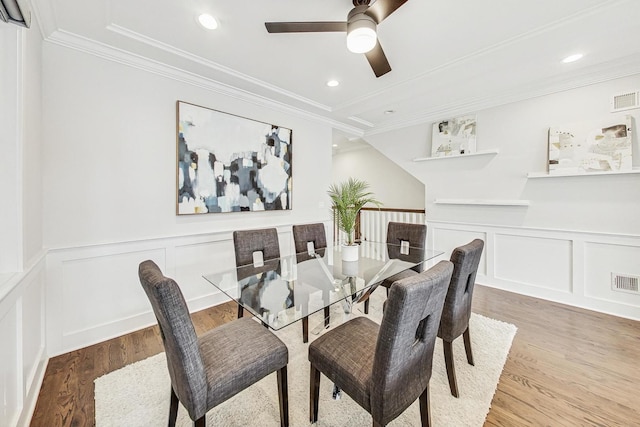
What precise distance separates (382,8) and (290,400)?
2.44 meters

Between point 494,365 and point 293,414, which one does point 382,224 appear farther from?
point 293,414

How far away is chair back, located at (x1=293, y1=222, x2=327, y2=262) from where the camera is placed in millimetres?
2826

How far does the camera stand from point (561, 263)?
119 inches

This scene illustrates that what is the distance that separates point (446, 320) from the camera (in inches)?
64.6

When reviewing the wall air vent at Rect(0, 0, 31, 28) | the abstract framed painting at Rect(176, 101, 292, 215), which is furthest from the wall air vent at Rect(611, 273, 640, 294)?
the wall air vent at Rect(0, 0, 31, 28)

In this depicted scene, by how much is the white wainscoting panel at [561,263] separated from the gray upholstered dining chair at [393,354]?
2.85 m

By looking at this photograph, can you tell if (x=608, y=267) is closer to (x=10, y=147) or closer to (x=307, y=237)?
(x=307, y=237)

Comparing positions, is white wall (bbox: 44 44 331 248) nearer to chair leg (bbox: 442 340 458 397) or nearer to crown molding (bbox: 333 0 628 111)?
crown molding (bbox: 333 0 628 111)

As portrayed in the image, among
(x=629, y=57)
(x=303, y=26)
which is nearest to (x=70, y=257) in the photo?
(x=303, y=26)

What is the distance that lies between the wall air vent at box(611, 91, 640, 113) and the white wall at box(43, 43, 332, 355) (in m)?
4.16

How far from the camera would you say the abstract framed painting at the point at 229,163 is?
8.68ft

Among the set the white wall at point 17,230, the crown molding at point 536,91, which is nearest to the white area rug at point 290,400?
the white wall at point 17,230

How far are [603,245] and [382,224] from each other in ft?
9.09

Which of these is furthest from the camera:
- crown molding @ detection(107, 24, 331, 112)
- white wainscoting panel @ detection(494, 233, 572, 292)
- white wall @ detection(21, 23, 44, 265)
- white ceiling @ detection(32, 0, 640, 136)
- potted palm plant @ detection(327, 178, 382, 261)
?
white wainscoting panel @ detection(494, 233, 572, 292)
